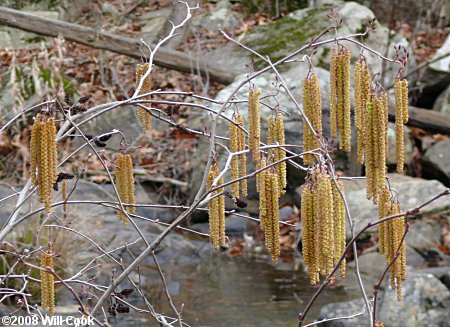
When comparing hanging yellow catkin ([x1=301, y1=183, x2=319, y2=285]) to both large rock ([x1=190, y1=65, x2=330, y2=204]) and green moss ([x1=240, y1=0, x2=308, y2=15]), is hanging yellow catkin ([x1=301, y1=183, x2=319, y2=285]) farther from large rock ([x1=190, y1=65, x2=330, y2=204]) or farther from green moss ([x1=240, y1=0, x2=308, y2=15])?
green moss ([x1=240, y1=0, x2=308, y2=15])

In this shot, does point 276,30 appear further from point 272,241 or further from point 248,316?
point 272,241

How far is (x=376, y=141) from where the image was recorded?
2555 mm

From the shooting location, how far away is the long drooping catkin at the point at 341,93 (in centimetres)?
278

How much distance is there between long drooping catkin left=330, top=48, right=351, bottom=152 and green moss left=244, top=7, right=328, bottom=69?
8.38 metres

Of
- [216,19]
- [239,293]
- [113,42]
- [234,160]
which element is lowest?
[239,293]

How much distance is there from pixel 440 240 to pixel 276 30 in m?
4.24

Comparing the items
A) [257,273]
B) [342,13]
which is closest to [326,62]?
[342,13]

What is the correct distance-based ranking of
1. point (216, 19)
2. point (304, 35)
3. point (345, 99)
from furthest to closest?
point (216, 19) → point (304, 35) → point (345, 99)

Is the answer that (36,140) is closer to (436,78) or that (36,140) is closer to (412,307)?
(412,307)

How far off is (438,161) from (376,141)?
8539 mm

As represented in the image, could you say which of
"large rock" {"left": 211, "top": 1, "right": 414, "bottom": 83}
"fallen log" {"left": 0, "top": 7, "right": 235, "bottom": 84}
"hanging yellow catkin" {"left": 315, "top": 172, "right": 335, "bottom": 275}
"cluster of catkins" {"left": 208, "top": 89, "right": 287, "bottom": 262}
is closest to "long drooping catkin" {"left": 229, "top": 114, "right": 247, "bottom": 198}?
"cluster of catkins" {"left": 208, "top": 89, "right": 287, "bottom": 262}

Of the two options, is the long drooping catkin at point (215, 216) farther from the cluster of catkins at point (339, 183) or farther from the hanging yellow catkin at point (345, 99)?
the hanging yellow catkin at point (345, 99)

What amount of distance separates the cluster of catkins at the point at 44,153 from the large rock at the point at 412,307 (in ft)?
14.5

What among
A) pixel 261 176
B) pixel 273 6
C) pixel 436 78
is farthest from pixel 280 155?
pixel 273 6
